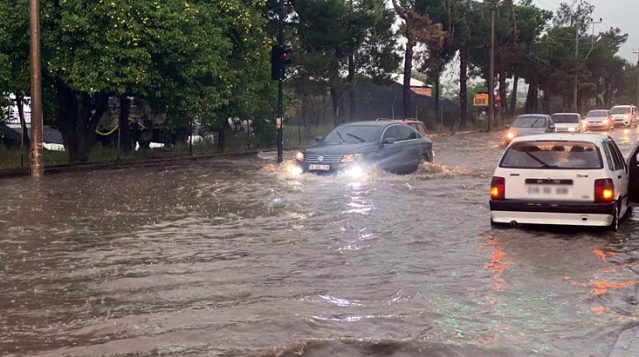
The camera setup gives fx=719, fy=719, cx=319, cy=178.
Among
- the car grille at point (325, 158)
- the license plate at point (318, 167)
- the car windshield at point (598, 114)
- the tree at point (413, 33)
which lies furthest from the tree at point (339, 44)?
the license plate at point (318, 167)

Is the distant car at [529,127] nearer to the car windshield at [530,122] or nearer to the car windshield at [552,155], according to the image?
the car windshield at [530,122]

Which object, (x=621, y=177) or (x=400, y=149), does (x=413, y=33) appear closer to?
(x=400, y=149)

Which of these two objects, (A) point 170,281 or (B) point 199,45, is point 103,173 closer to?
(B) point 199,45

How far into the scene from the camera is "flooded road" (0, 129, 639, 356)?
5.75 meters

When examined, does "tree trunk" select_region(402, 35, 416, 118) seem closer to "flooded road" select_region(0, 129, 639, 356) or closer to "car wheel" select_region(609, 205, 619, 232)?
"flooded road" select_region(0, 129, 639, 356)

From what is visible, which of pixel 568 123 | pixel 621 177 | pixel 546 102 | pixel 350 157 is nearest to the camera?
pixel 621 177

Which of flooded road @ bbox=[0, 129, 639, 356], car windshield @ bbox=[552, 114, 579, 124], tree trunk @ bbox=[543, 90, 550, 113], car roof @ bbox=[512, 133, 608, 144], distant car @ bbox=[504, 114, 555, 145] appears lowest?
flooded road @ bbox=[0, 129, 639, 356]

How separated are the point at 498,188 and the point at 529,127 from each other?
62.6 ft

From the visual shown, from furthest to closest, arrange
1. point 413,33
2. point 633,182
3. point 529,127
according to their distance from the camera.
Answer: point 413,33 < point 529,127 < point 633,182

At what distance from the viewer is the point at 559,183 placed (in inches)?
400

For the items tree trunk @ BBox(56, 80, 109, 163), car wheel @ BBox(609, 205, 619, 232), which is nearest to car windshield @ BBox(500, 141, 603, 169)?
car wheel @ BBox(609, 205, 619, 232)

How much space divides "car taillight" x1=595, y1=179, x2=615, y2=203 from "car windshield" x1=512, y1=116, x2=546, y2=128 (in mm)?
19312

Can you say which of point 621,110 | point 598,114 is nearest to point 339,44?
point 598,114

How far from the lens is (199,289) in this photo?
287 inches
